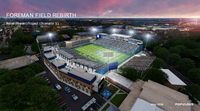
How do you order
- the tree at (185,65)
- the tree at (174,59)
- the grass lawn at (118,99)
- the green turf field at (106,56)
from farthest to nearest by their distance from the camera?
the green turf field at (106,56)
the tree at (174,59)
the tree at (185,65)
the grass lawn at (118,99)

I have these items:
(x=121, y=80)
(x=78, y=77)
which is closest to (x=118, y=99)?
(x=121, y=80)

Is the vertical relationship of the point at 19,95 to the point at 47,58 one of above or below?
below

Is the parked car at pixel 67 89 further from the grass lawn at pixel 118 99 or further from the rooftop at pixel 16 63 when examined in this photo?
the rooftop at pixel 16 63

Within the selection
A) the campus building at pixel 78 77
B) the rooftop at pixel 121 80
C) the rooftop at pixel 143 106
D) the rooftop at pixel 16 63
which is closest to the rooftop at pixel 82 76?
the campus building at pixel 78 77

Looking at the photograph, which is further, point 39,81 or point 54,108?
point 39,81

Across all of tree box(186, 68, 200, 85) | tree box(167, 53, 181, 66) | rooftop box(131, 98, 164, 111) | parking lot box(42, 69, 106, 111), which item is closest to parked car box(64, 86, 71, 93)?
parking lot box(42, 69, 106, 111)

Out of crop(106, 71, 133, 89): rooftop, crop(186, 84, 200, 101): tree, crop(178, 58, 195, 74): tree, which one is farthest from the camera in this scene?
crop(178, 58, 195, 74): tree

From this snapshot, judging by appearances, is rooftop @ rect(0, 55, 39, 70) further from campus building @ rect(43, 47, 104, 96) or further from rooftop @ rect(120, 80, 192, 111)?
rooftop @ rect(120, 80, 192, 111)

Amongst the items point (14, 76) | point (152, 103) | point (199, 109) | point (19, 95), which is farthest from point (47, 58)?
point (199, 109)

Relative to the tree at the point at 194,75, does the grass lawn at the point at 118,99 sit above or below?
below

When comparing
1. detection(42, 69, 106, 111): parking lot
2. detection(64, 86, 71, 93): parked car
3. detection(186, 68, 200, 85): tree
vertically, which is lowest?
detection(42, 69, 106, 111): parking lot

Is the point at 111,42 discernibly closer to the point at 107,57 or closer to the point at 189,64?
the point at 107,57
